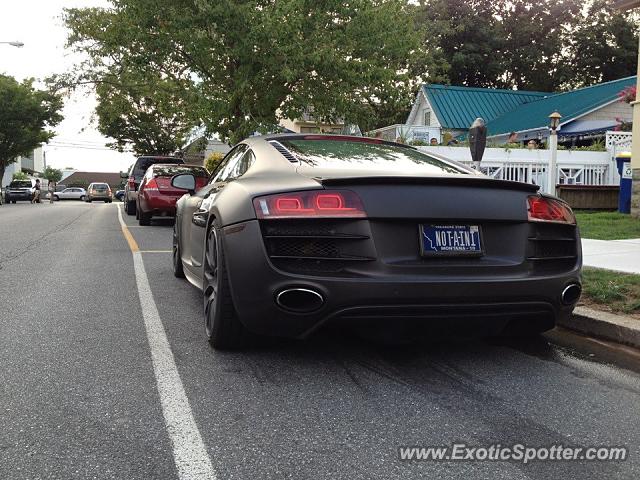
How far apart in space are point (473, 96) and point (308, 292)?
29528 mm

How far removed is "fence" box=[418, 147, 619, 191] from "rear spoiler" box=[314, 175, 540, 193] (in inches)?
445

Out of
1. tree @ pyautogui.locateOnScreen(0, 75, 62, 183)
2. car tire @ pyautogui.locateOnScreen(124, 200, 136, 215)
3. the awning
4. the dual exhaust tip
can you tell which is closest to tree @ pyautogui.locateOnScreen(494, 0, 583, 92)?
the awning

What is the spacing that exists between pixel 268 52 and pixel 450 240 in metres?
12.7

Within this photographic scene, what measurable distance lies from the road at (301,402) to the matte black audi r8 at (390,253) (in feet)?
1.05

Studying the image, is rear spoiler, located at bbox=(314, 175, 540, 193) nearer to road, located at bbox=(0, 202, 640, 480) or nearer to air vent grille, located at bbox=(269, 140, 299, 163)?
air vent grille, located at bbox=(269, 140, 299, 163)

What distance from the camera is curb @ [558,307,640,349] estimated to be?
13.8 ft

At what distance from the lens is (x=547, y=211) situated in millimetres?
3691

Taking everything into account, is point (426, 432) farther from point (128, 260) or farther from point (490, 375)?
point (128, 260)

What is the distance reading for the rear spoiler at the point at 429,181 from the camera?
3.36m

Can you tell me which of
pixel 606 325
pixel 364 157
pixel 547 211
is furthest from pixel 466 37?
pixel 547 211

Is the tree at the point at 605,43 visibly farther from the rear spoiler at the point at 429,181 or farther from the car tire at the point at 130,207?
the rear spoiler at the point at 429,181

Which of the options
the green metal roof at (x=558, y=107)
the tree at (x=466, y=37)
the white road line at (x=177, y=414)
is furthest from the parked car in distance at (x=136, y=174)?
the tree at (x=466, y=37)

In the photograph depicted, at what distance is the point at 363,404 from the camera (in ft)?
10.1

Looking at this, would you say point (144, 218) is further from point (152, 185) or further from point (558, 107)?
point (558, 107)
